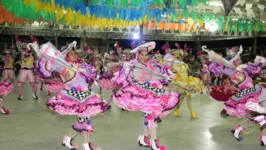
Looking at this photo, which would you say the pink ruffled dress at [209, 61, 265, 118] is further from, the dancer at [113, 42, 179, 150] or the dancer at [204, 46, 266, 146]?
the dancer at [113, 42, 179, 150]

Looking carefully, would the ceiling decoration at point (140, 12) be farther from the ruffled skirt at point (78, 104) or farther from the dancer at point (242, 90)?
the ruffled skirt at point (78, 104)

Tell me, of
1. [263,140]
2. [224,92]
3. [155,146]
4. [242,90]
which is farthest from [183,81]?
[155,146]

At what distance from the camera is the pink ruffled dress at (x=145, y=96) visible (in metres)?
5.21

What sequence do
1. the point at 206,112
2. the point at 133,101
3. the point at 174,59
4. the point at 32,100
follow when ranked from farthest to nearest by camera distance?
the point at 32,100
the point at 206,112
the point at 174,59
the point at 133,101

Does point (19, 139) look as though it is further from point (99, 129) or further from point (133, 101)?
point (133, 101)

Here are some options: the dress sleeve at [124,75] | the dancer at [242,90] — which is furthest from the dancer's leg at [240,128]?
the dress sleeve at [124,75]

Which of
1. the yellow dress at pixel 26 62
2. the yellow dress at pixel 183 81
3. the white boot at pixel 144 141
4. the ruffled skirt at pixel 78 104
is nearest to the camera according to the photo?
the ruffled skirt at pixel 78 104

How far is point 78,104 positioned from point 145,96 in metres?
0.94

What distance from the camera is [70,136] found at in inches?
212

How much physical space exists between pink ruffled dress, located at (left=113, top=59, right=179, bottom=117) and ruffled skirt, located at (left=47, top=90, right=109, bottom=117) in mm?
373

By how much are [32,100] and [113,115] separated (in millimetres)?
3790

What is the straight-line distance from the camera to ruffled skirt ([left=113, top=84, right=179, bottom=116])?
17.1 feet

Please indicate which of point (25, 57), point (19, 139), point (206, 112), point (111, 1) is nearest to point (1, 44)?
point (25, 57)

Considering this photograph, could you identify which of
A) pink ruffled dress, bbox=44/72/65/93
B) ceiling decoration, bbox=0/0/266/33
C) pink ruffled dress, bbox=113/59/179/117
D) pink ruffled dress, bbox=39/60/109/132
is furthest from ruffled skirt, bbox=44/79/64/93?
pink ruffled dress, bbox=39/60/109/132
